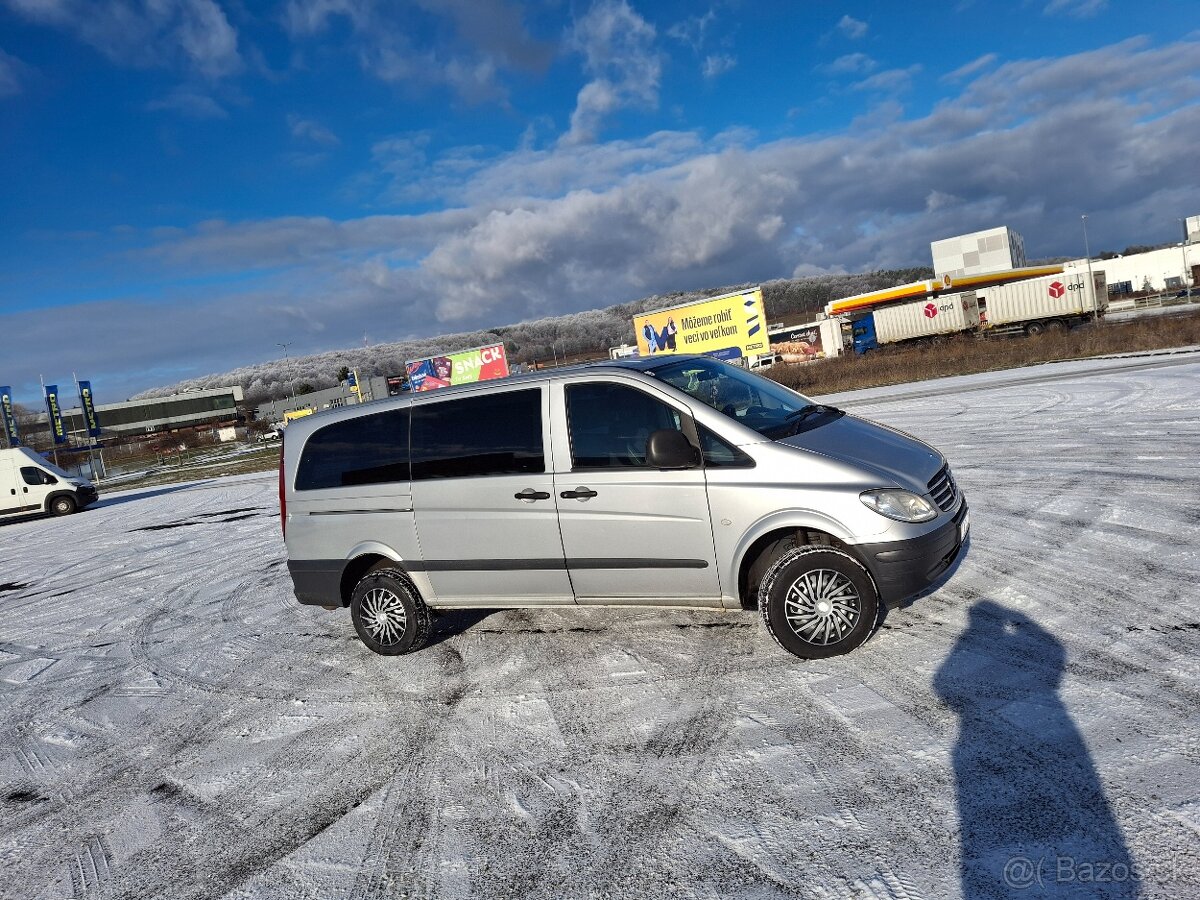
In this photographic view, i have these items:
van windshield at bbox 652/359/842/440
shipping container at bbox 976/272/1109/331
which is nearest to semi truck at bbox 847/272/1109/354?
shipping container at bbox 976/272/1109/331

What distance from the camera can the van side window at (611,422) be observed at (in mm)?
5133

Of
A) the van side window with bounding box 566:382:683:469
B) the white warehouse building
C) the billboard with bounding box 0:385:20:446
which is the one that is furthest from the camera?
the white warehouse building

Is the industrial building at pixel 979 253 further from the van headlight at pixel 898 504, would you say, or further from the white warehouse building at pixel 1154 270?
the van headlight at pixel 898 504

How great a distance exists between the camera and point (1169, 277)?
3029 inches

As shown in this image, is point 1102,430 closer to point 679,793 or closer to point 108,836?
point 679,793

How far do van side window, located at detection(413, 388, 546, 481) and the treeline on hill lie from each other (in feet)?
284

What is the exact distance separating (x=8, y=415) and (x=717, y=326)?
3672cm

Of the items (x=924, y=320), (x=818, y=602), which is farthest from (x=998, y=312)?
(x=818, y=602)

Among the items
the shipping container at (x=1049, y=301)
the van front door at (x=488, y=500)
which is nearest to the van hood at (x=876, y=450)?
the van front door at (x=488, y=500)

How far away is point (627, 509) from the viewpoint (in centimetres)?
507

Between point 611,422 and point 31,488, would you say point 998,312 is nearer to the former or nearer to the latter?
point 31,488

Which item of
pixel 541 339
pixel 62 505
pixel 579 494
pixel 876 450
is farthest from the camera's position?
pixel 541 339

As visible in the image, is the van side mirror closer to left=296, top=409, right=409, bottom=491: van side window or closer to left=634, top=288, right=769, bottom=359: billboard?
left=296, top=409, right=409, bottom=491: van side window

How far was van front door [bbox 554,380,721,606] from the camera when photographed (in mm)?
4938
